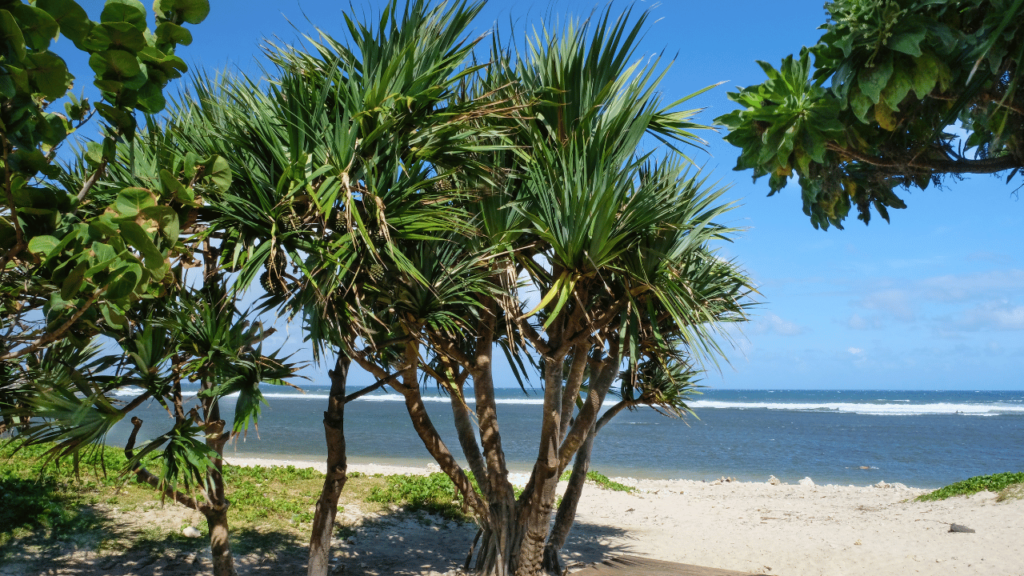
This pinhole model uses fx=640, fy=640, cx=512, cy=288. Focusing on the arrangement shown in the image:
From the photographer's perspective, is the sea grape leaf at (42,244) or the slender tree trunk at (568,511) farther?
the slender tree trunk at (568,511)

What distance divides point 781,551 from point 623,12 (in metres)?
6.45

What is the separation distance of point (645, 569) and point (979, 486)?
7386 millimetres

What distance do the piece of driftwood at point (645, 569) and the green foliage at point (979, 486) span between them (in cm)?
624

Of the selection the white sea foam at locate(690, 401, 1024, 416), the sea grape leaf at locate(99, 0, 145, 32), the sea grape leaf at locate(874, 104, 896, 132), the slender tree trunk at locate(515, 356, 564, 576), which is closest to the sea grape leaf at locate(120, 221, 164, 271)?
the sea grape leaf at locate(99, 0, 145, 32)

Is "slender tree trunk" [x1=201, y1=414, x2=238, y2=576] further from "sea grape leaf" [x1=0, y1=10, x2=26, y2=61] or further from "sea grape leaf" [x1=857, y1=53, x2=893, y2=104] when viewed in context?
"sea grape leaf" [x1=857, y1=53, x2=893, y2=104]

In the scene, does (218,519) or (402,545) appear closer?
(218,519)

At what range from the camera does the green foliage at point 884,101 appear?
2.54m

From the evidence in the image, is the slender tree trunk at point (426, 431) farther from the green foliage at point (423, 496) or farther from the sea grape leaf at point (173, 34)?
the sea grape leaf at point (173, 34)

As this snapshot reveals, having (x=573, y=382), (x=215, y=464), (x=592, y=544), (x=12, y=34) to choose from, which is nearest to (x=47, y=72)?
(x=12, y=34)

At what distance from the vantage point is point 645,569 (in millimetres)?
6570

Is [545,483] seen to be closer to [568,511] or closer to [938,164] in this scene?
[568,511]

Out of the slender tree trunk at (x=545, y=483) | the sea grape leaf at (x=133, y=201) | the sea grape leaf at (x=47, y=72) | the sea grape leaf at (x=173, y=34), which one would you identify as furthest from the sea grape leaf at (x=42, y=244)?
the slender tree trunk at (x=545, y=483)

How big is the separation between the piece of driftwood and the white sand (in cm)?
35

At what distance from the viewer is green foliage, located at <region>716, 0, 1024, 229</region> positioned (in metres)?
2.54
